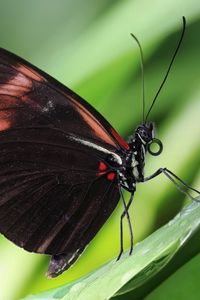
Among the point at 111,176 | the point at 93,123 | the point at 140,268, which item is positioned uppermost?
the point at 93,123

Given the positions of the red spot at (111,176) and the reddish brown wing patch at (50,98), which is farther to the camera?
the red spot at (111,176)

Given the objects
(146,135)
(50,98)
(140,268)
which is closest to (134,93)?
(146,135)

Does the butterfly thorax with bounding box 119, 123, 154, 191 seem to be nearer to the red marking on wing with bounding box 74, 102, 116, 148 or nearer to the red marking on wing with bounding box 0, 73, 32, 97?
the red marking on wing with bounding box 74, 102, 116, 148

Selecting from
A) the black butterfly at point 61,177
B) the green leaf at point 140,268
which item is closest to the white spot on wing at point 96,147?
the black butterfly at point 61,177

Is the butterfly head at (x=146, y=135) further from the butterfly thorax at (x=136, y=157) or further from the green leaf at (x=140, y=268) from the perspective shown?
the green leaf at (x=140, y=268)

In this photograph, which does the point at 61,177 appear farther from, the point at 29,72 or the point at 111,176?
the point at 29,72

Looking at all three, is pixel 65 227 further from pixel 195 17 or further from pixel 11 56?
pixel 195 17
